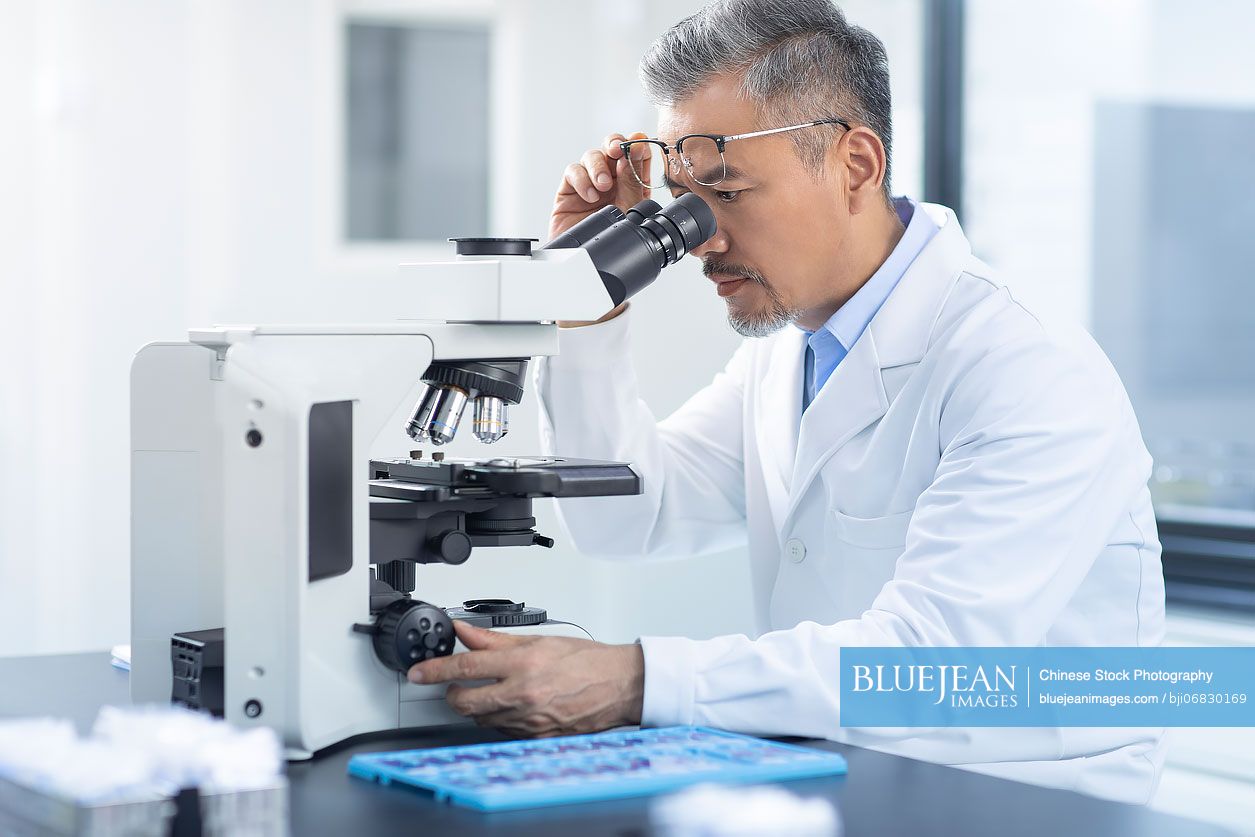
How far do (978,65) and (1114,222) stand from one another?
1.91ft

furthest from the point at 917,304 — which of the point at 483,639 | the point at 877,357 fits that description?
the point at 483,639

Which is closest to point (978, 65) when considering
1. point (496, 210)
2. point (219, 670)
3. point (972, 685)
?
point (496, 210)

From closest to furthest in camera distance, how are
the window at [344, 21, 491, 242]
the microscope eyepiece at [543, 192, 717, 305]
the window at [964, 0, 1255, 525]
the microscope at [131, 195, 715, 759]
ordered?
the microscope at [131, 195, 715, 759]
the microscope eyepiece at [543, 192, 717, 305]
the window at [964, 0, 1255, 525]
the window at [344, 21, 491, 242]

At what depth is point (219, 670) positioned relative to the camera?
1.27 meters

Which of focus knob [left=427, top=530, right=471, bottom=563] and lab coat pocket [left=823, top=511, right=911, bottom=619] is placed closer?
focus knob [left=427, top=530, right=471, bottom=563]

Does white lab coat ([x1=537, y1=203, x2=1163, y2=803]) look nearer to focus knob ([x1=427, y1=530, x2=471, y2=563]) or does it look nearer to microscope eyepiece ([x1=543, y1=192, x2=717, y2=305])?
focus knob ([x1=427, y1=530, x2=471, y2=563])

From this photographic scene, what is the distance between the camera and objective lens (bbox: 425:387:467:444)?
1328mm

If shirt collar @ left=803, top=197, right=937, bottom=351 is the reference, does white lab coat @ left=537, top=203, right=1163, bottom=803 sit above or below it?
below

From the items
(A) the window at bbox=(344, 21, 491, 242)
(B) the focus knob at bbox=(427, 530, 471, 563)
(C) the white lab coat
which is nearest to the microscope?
(B) the focus knob at bbox=(427, 530, 471, 563)

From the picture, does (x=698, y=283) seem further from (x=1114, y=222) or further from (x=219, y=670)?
(x=219, y=670)

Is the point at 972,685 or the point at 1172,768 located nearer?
the point at 972,685

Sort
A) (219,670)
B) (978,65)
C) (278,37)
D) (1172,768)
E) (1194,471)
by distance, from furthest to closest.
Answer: (278,37) → (978,65) → (1194,471) → (1172,768) → (219,670)

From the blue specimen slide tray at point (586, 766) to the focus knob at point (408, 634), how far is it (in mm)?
87

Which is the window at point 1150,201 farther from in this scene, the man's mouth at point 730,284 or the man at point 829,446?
the man's mouth at point 730,284
